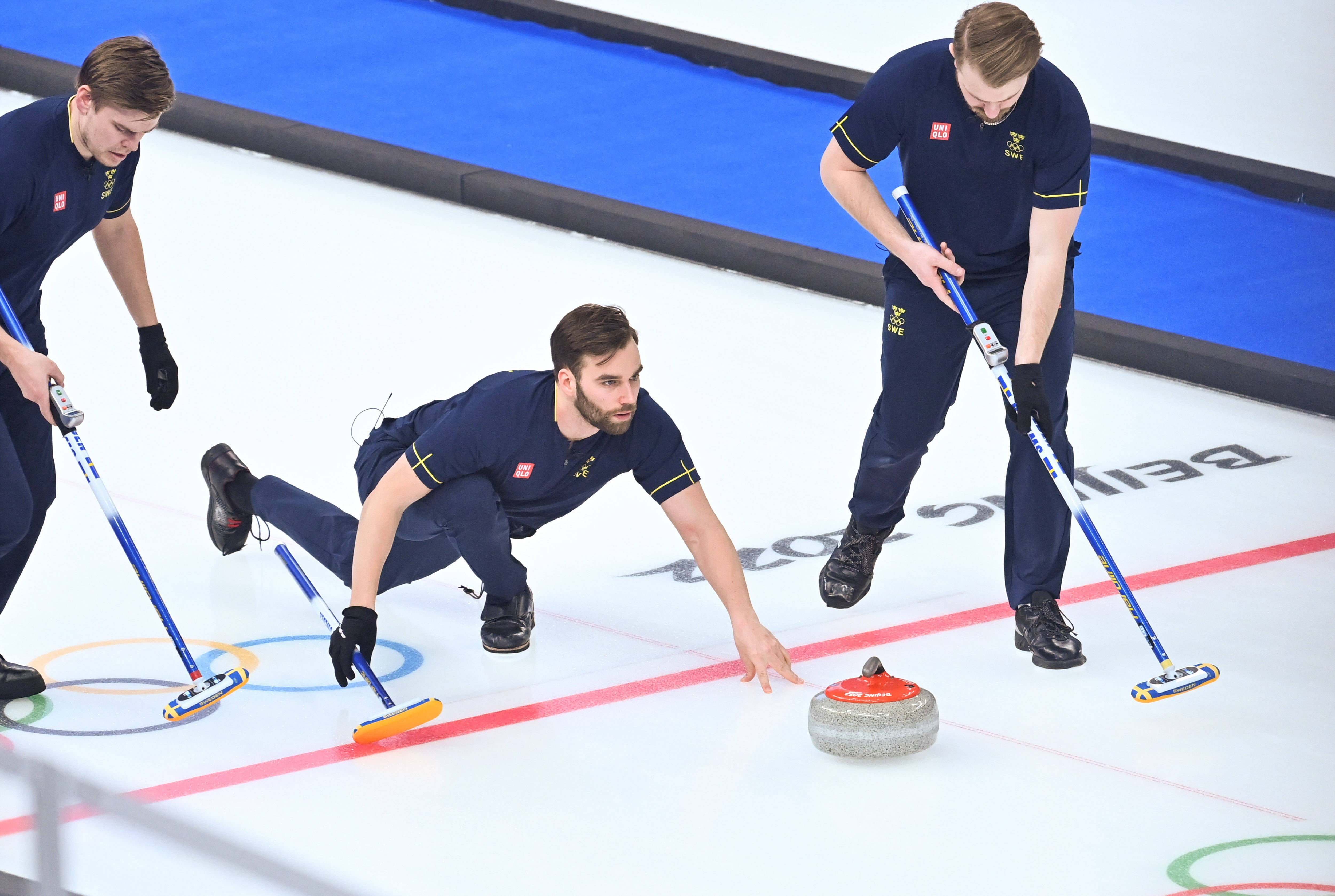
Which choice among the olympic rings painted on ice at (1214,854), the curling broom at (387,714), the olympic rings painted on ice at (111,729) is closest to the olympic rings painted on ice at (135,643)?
the olympic rings painted on ice at (111,729)

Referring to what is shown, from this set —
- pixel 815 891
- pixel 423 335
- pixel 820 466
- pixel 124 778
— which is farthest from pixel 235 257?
pixel 815 891

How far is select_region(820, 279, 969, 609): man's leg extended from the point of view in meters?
3.90

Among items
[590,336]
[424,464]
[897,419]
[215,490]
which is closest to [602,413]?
[590,336]

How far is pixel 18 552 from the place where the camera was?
349 cm

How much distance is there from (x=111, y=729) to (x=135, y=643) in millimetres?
413

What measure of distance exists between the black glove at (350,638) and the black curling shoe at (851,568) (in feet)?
4.10

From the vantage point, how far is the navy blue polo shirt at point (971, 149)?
11.8 ft

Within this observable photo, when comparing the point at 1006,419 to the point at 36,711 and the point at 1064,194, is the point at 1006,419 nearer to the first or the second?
the point at 1064,194

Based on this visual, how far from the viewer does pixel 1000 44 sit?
3348 mm

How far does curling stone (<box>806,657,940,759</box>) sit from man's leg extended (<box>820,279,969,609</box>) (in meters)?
0.83

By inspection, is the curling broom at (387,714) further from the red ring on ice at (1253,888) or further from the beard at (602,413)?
the red ring on ice at (1253,888)

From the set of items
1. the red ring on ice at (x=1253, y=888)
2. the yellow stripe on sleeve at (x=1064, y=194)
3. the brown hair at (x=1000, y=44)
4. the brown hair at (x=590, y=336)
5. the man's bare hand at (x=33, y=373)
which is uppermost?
the brown hair at (x=1000, y=44)

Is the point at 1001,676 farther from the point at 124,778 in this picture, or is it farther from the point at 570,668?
the point at 124,778

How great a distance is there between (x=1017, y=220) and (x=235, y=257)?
Answer: 146 inches
